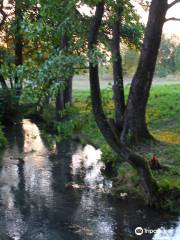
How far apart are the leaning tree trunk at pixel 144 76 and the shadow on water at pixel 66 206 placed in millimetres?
2097

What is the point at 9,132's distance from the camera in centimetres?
3050

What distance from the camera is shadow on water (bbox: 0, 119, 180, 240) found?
42.2ft

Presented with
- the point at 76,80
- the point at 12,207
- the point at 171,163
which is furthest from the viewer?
the point at 76,80

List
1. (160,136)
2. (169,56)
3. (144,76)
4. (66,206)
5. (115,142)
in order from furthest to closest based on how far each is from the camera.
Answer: (169,56) < (160,136) < (144,76) < (66,206) < (115,142)

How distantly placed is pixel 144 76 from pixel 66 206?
7.48 m

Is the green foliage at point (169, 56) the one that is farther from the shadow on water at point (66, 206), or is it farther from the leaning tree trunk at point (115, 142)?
the leaning tree trunk at point (115, 142)

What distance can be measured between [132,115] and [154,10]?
439 centimetres

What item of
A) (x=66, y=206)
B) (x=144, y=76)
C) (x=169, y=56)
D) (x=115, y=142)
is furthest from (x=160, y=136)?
(x=169, y=56)

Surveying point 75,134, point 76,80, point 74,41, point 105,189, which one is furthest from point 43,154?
point 76,80

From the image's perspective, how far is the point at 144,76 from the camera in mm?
20438

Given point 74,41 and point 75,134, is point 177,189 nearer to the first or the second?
point 74,41

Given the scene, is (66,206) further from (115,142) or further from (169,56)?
(169,56)

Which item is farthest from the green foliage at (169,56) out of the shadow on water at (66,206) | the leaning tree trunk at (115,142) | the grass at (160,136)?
the leaning tree trunk at (115,142)

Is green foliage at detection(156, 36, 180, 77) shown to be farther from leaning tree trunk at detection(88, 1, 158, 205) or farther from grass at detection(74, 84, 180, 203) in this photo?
leaning tree trunk at detection(88, 1, 158, 205)
